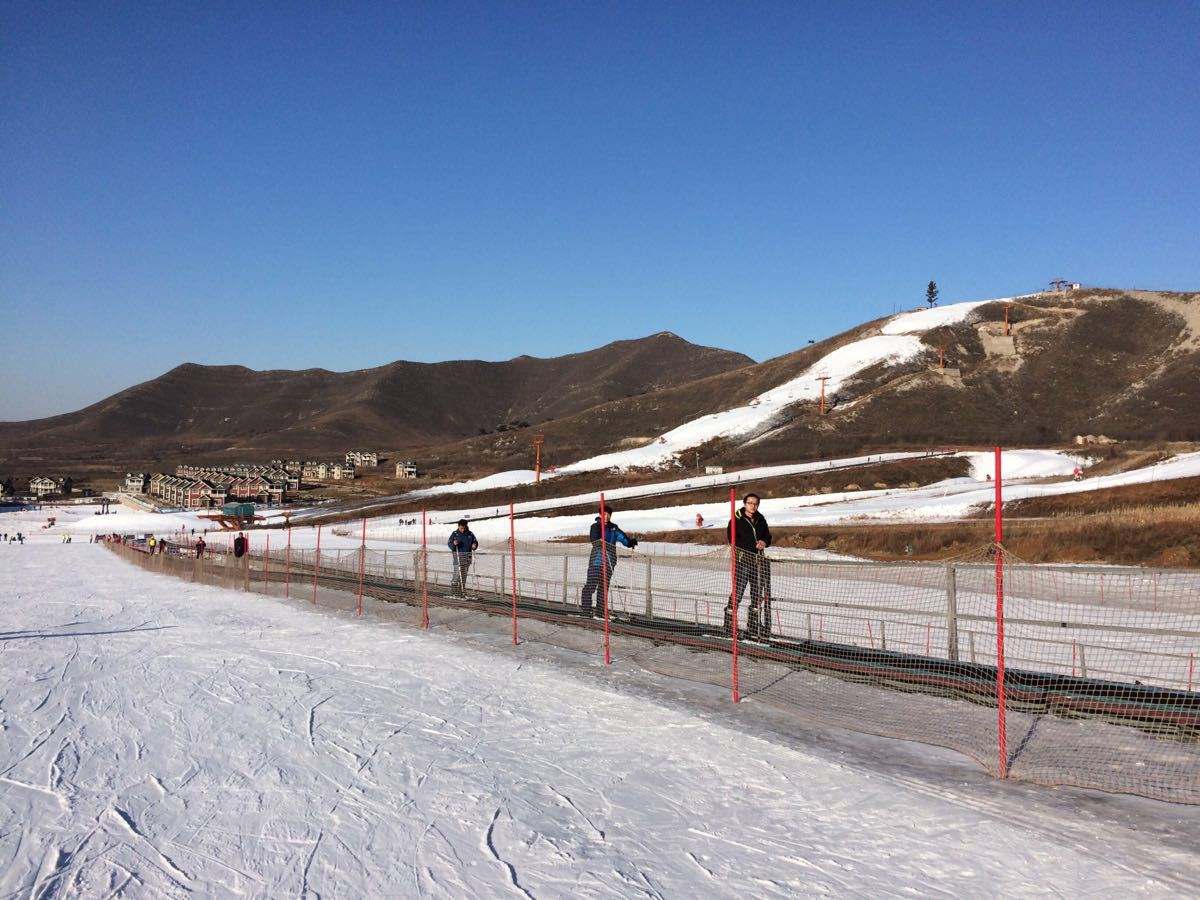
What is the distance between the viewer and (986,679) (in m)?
9.83

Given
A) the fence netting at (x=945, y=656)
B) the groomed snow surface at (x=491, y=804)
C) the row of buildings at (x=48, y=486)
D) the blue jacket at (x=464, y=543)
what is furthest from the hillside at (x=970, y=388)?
the groomed snow surface at (x=491, y=804)

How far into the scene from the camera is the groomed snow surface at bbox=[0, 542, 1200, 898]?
5520mm

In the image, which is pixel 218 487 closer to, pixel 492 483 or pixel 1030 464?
pixel 492 483

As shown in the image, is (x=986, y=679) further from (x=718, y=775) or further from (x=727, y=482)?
(x=727, y=482)

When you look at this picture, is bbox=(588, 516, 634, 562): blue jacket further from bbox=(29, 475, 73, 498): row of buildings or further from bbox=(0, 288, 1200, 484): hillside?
bbox=(29, 475, 73, 498): row of buildings

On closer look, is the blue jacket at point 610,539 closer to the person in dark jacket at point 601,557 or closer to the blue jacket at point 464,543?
the person in dark jacket at point 601,557

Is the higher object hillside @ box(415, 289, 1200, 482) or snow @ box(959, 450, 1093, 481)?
hillside @ box(415, 289, 1200, 482)

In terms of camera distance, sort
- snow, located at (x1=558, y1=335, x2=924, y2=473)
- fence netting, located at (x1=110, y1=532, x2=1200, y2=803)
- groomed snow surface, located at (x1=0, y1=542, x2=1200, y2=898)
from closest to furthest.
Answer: groomed snow surface, located at (x1=0, y1=542, x2=1200, y2=898) < fence netting, located at (x1=110, y1=532, x2=1200, y2=803) < snow, located at (x1=558, y1=335, x2=924, y2=473)

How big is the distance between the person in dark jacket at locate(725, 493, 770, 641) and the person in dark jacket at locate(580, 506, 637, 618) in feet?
5.78

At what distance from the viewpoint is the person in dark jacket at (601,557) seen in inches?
552

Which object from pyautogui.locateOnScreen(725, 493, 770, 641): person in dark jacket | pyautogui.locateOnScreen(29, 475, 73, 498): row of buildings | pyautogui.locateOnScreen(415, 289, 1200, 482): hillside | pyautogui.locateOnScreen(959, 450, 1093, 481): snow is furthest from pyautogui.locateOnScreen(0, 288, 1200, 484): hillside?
pyautogui.locateOnScreen(725, 493, 770, 641): person in dark jacket

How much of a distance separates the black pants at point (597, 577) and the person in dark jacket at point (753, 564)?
231 centimetres

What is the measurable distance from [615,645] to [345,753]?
21.0 feet

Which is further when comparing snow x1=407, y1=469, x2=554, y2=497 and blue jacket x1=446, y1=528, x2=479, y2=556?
snow x1=407, y1=469, x2=554, y2=497
